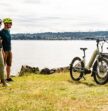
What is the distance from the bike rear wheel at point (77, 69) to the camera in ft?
51.2

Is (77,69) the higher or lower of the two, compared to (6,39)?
lower

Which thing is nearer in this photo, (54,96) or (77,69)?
(54,96)

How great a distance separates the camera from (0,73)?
1352cm

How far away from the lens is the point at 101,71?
48.0ft

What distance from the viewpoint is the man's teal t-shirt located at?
47.6ft

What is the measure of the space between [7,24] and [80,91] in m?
3.48

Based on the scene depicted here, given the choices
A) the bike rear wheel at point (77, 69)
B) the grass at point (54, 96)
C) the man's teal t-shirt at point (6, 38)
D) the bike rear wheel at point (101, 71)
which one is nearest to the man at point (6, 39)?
the man's teal t-shirt at point (6, 38)

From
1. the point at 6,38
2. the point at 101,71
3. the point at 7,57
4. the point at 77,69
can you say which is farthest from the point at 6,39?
the point at 101,71

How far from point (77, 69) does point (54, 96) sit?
4216 millimetres

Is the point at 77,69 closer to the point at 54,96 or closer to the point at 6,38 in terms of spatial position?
the point at 6,38

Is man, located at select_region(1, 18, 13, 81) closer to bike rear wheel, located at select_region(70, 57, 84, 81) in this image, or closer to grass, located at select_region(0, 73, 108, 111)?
grass, located at select_region(0, 73, 108, 111)

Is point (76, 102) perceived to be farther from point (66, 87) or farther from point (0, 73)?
point (0, 73)

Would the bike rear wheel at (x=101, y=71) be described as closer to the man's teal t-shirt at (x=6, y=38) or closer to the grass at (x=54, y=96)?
the grass at (x=54, y=96)

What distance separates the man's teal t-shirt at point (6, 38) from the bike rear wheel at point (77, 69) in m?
2.73
